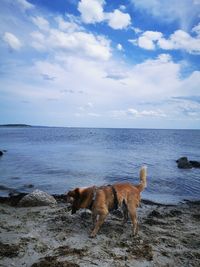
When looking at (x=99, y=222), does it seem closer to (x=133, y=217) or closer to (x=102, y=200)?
(x=102, y=200)

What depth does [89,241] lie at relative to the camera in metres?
7.14

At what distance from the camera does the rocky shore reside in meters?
6.08

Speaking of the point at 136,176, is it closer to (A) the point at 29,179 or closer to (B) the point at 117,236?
(A) the point at 29,179

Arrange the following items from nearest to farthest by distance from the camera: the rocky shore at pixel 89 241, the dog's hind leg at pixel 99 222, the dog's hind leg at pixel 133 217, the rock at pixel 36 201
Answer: the rocky shore at pixel 89 241, the dog's hind leg at pixel 99 222, the dog's hind leg at pixel 133 217, the rock at pixel 36 201

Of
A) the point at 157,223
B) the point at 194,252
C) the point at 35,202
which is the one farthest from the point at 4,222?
the point at 194,252

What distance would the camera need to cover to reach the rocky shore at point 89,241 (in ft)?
19.9

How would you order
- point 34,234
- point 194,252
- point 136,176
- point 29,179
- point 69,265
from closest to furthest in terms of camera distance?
1. point 69,265
2. point 194,252
3. point 34,234
4. point 29,179
5. point 136,176

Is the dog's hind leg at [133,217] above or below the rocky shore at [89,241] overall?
above

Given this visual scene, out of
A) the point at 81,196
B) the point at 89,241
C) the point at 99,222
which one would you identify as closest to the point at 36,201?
the point at 81,196

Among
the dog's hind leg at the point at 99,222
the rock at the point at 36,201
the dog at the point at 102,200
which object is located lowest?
the rock at the point at 36,201

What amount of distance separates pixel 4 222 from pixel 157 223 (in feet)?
17.0

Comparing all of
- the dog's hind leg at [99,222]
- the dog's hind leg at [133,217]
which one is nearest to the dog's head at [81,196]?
the dog's hind leg at [99,222]

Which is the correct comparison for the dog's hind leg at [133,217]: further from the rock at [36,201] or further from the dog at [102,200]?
the rock at [36,201]

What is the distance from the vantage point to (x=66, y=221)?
28.2 ft
